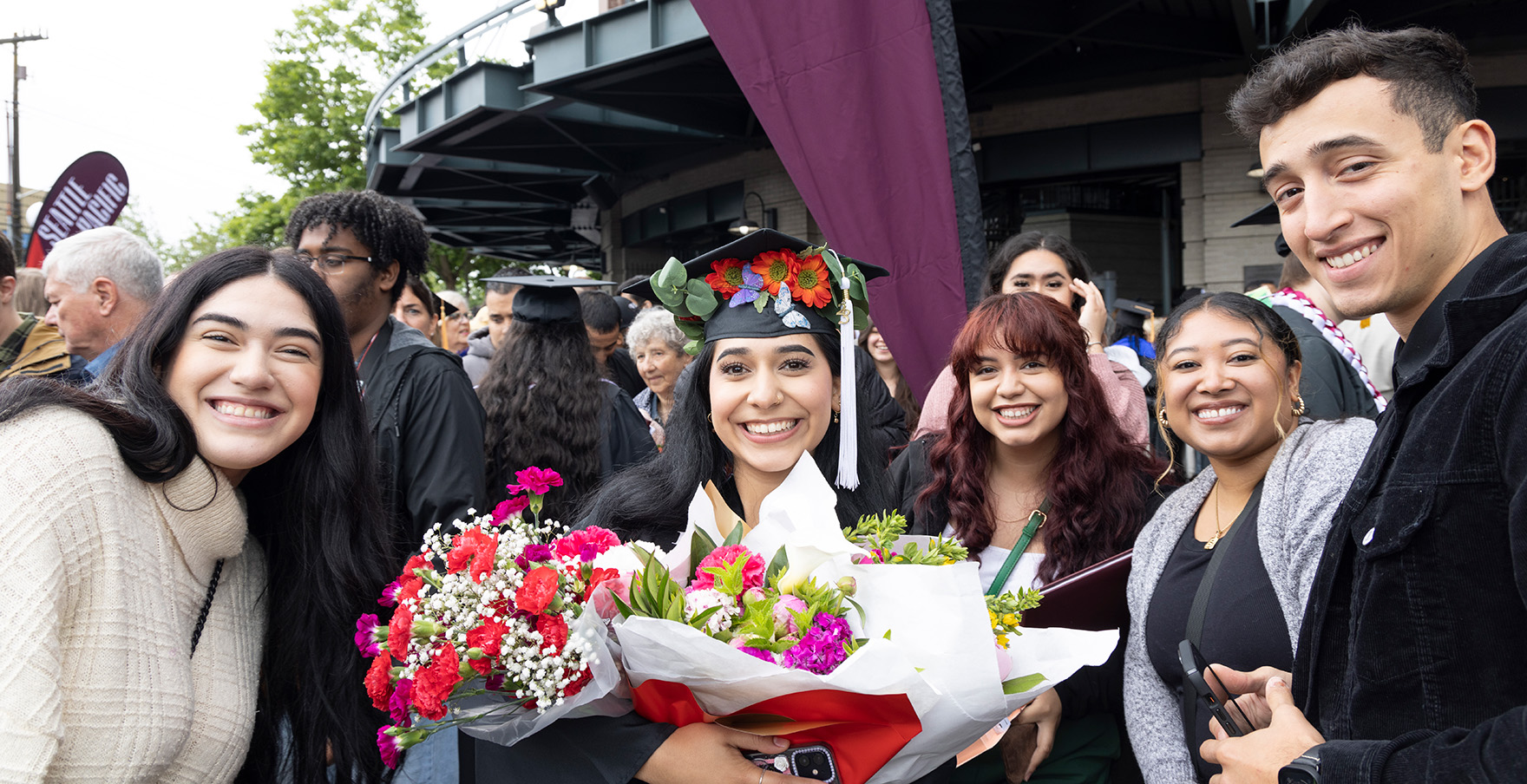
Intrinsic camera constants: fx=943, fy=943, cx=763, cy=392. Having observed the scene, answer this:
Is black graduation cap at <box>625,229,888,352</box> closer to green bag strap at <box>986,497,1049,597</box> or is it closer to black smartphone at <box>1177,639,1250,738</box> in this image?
green bag strap at <box>986,497,1049,597</box>

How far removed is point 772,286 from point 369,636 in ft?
4.01

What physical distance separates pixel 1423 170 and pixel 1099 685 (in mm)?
1494

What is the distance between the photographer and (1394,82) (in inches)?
57.3

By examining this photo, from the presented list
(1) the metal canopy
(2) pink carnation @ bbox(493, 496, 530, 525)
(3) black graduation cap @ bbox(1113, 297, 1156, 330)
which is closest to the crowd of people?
(2) pink carnation @ bbox(493, 496, 530, 525)

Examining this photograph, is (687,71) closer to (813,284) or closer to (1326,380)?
(1326,380)

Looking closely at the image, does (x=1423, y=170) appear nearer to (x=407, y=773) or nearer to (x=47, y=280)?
(x=407, y=773)

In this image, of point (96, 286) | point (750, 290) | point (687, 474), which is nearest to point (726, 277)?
point (750, 290)

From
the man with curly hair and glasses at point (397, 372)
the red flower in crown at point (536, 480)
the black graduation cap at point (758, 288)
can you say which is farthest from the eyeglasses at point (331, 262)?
the red flower in crown at point (536, 480)

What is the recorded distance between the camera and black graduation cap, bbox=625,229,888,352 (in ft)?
7.81

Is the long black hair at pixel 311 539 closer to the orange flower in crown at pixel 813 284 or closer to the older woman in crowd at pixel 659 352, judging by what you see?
the orange flower in crown at pixel 813 284

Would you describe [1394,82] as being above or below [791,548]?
above

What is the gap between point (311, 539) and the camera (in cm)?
210

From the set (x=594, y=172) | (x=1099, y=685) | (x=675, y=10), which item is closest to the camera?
(x=1099, y=685)

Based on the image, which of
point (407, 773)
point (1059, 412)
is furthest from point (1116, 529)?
point (407, 773)
